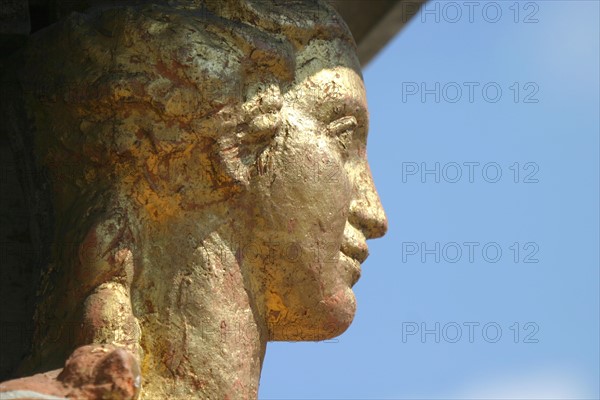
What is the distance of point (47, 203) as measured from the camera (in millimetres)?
5422

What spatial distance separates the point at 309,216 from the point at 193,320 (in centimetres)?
50

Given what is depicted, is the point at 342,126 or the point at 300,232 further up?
the point at 342,126

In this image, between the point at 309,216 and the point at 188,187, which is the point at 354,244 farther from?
the point at 188,187

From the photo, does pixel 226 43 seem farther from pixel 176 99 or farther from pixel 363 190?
pixel 363 190

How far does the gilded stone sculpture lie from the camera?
5105mm

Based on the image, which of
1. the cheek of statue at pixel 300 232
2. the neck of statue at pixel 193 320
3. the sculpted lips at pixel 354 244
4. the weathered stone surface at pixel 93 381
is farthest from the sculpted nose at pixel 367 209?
the weathered stone surface at pixel 93 381

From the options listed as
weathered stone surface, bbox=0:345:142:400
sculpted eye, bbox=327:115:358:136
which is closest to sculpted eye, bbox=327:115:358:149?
sculpted eye, bbox=327:115:358:136

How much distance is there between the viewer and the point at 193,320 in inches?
202

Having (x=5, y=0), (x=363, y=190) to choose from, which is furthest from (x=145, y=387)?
(x=5, y=0)

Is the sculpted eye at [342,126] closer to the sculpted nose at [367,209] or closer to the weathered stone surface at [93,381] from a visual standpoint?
the sculpted nose at [367,209]

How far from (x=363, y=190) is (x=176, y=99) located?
2.57ft

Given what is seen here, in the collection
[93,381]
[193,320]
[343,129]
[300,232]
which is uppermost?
[343,129]

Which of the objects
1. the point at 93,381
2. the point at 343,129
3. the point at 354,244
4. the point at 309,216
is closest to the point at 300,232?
the point at 309,216

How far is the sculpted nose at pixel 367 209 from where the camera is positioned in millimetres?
5609
